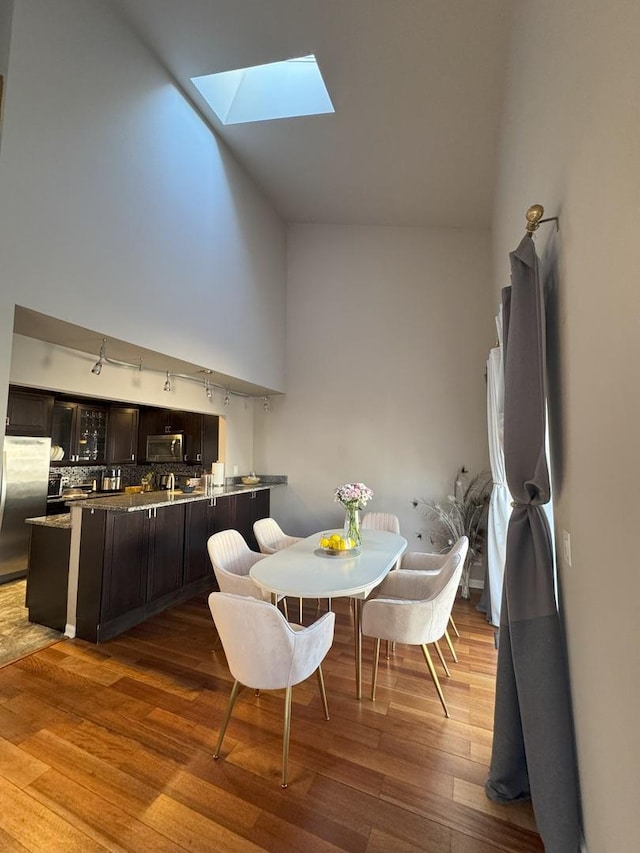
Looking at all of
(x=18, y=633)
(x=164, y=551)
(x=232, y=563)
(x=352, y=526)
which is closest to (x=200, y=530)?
(x=164, y=551)

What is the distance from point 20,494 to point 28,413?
930 mm

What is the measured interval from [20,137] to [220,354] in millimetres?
2008

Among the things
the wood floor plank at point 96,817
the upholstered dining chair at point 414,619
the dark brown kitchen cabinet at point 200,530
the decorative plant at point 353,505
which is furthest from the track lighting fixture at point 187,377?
the upholstered dining chair at point 414,619

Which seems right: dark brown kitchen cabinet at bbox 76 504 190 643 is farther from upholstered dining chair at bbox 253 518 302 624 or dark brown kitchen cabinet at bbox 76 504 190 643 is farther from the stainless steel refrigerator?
the stainless steel refrigerator

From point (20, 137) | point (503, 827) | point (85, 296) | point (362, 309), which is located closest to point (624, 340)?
point (503, 827)

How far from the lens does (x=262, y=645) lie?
5.53 ft

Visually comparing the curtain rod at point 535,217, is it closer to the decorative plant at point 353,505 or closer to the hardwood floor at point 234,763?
the decorative plant at point 353,505

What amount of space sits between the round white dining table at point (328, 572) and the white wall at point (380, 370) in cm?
177

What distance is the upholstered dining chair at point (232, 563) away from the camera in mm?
2299

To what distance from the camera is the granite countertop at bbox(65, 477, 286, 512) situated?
3020mm

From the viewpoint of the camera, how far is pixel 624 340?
0.97 m

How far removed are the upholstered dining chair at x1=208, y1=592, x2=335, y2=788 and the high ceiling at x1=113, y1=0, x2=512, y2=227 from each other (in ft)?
11.6

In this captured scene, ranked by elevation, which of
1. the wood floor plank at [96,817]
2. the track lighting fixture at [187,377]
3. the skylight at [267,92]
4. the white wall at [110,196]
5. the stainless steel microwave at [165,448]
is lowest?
the wood floor plank at [96,817]

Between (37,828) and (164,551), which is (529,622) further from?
(164,551)
